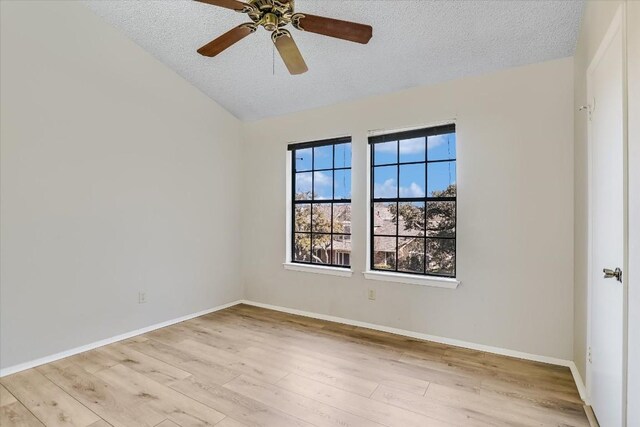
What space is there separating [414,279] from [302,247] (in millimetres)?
1519

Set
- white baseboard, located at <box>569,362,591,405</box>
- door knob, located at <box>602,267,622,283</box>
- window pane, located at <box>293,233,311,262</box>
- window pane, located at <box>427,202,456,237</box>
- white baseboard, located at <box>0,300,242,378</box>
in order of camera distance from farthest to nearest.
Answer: window pane, located at <box>293,233,311,262</box> < window pane, located at <box>427,202,456,237</box> < white baseboard, located at <box>0,300,242,378</box> < white baseboard, located at <box>569,362,591,405</box> < door knob, located at <box>602,267,622,283</box>

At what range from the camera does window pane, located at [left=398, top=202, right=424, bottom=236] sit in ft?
10.7

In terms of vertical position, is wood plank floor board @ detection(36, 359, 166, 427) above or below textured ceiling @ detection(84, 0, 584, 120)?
below

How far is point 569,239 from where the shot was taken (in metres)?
2.53

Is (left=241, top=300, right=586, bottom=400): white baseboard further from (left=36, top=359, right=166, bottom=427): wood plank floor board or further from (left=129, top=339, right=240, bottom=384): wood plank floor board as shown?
(left=36, top=359, right=166, bottom=427): wood plank floor board

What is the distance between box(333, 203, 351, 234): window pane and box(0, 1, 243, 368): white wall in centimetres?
156

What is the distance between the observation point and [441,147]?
125 inches

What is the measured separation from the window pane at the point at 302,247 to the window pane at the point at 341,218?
1.43ft

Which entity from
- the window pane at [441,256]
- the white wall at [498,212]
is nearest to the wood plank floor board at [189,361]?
the white wall at [498,212]

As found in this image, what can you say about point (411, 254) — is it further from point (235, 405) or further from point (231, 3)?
point (231, 3)

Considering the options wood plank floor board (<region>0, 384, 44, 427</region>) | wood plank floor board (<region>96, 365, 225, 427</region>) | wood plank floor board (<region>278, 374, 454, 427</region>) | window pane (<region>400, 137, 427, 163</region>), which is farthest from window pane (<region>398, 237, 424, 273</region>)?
wood plank floor board (<region>0, 384, 44, 427</region>)

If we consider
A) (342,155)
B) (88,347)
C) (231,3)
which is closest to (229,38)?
(231,3)

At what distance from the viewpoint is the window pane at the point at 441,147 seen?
312cm

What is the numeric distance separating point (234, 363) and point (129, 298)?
56.4 inches
